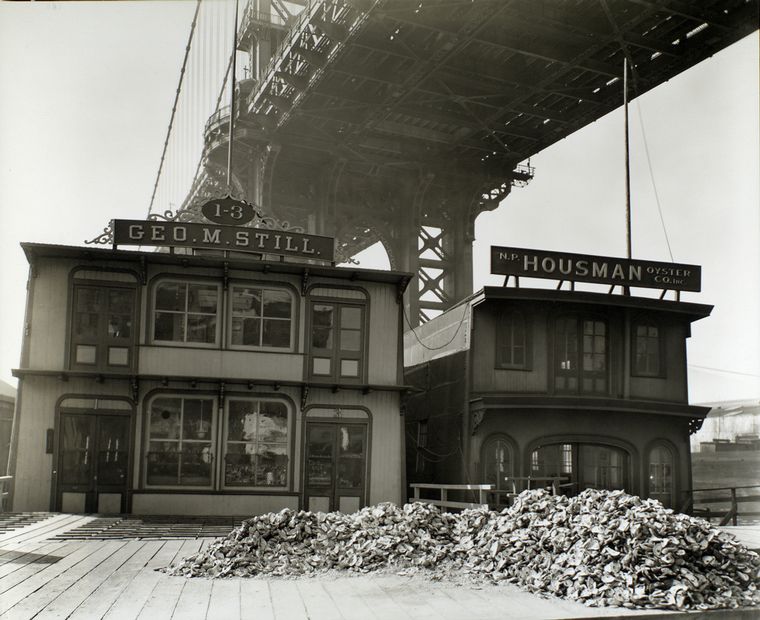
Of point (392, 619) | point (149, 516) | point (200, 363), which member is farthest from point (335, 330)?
point (392, 619)

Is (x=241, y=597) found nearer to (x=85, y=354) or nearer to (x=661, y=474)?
Result: (x=85, y=354)

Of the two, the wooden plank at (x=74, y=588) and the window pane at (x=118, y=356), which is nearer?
the wooden plank at (x=74, y=588)

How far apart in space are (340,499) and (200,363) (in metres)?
5.71

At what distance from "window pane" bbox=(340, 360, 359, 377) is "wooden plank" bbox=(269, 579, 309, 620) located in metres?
12.8


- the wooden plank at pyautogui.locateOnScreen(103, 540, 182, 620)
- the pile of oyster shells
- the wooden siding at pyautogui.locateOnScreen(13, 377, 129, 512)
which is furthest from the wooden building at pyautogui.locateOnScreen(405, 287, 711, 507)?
the wooden plank at pyautogui.locateOnScreen(103, 540, 182, 620)

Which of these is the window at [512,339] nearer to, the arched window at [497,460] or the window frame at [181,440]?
the arched window at [497,460]

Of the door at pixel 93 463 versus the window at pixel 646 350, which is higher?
the window at pixel 646 350

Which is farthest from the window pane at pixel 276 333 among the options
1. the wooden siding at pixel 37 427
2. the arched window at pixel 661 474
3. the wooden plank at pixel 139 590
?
the arched window at pixel 661 474

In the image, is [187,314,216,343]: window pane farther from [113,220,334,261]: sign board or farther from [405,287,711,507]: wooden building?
[405,287,711,507]: wooden building

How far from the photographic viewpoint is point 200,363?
76.7 ft

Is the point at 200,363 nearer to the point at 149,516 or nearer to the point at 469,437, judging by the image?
the point at 149,516

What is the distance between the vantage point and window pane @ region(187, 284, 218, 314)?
23.7 m

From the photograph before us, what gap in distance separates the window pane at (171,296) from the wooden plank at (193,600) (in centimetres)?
1285

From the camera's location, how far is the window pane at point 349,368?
2430 cm
